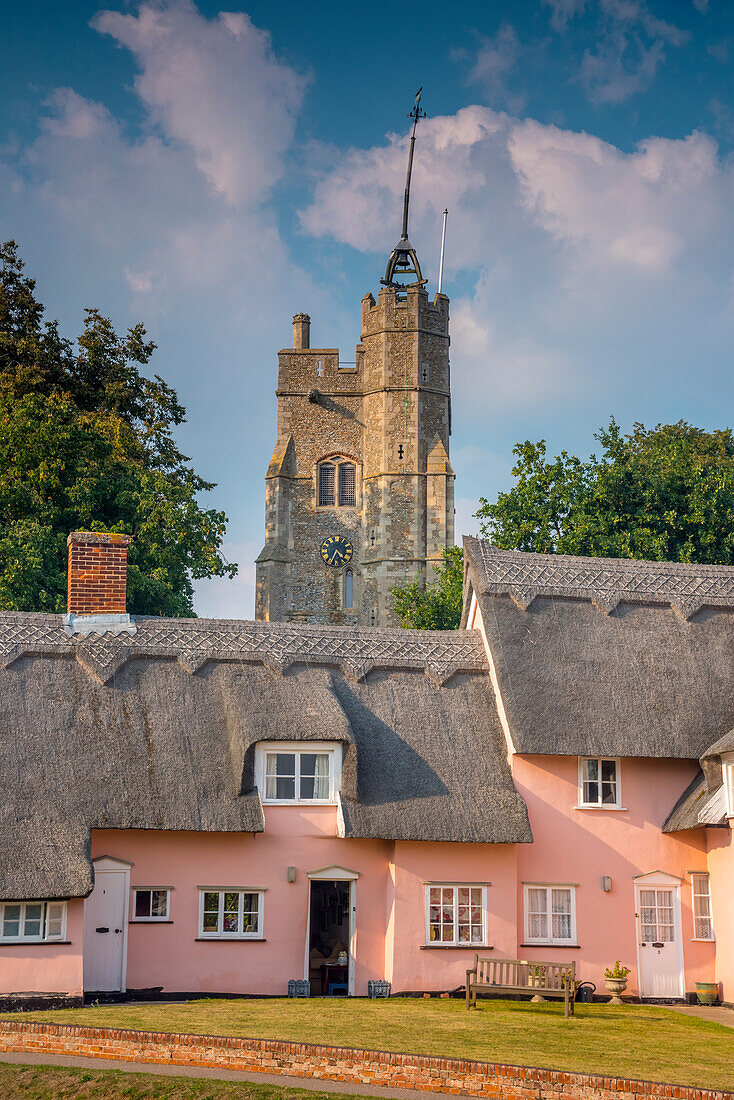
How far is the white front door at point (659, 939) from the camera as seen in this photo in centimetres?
2369

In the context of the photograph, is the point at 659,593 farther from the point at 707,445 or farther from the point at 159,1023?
the point at 707,445

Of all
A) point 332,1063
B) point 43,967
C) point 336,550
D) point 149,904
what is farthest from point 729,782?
point 336,550

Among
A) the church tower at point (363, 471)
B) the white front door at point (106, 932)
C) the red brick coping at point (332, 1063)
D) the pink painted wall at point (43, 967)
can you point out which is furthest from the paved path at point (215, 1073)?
the church tower at point (363, 471)

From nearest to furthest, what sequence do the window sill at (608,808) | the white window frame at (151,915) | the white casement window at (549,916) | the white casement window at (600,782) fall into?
1. the white window frame at (151,915)
2. the white casement window at (549,916)
3. the window sill at (608,808)
4. the white casement window at (600,782)

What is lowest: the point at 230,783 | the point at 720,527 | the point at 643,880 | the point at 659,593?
the point at 643,880

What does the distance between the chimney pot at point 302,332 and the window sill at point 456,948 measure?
62404 millimetres

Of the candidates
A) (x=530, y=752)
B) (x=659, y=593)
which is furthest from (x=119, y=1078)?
(x=659, y=593)

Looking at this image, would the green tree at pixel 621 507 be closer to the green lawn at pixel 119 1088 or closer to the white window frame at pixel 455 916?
the white window frame at pixel 455 916

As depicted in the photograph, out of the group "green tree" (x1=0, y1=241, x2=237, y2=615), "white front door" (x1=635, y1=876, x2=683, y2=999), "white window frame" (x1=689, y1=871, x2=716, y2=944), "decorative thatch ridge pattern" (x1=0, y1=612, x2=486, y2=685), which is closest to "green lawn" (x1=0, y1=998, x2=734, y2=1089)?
"white front door" (x1=635, y1=876, x2=683, y2=999)

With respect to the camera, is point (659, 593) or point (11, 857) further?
point (659, 593)

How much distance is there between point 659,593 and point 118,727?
11.6 metres

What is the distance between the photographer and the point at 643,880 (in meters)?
24.0

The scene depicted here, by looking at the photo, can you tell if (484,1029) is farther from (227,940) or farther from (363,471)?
(363,471)

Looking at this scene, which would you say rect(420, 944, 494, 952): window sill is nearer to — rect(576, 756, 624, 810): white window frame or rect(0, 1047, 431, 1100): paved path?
rect(576, 756, 624, 810): white window frame
